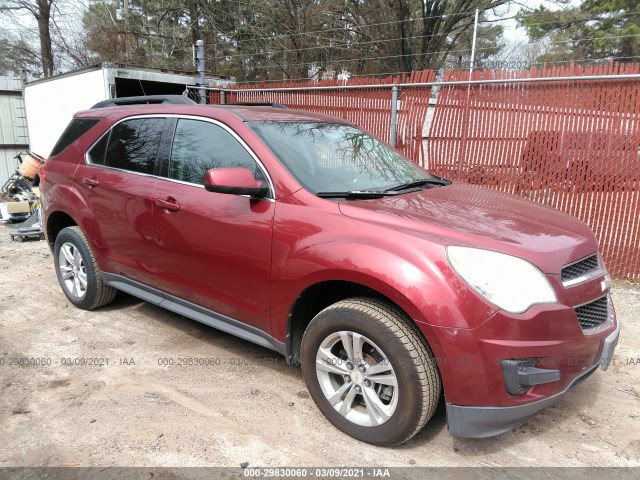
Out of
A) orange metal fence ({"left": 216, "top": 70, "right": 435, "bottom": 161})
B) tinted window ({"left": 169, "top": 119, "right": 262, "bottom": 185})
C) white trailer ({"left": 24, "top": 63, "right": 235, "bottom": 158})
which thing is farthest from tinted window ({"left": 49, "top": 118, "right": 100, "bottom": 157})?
white trailer ({"left": 24, "top": 63, "right": 235, "bottom": 158})

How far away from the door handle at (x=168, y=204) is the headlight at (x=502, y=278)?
1.94 metres

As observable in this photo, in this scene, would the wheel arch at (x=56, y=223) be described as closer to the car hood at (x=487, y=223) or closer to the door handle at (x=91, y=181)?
the door handle at (x=91, y=181)

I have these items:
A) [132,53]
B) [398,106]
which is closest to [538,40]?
[132,53]

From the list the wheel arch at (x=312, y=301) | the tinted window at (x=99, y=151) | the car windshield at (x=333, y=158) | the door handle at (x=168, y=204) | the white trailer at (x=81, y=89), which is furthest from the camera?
the white trailer at (x=81, y=89)

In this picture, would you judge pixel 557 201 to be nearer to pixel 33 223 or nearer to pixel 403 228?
pixel 403 228

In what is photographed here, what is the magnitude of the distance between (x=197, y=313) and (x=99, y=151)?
1798 mm

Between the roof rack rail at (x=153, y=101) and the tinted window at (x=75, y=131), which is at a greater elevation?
the roof rack rail at (x=153, y=101)

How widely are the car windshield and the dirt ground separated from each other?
4.68 feet

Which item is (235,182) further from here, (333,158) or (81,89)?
(81,89)

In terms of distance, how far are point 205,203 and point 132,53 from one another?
70.5 feet

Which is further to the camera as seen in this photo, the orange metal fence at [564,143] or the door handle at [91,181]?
the orange metal fence at [564,143]

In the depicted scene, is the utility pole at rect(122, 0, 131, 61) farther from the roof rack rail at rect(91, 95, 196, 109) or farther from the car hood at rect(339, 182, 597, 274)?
the car hood at rect(339, 182, 597, 274)

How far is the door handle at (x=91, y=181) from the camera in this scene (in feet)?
12.9

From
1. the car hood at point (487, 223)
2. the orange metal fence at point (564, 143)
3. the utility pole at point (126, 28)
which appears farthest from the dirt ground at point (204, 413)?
the utility pole at point (126, 28)
